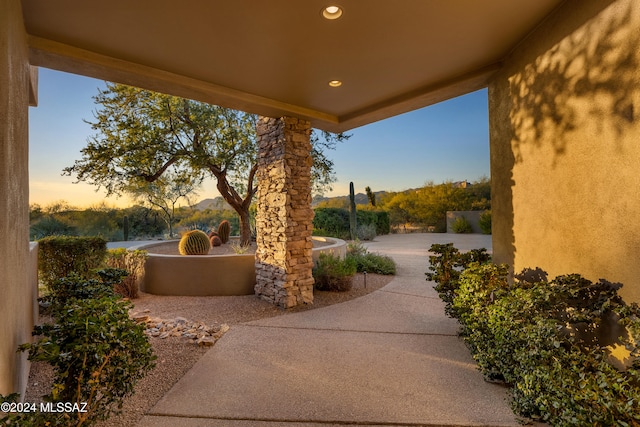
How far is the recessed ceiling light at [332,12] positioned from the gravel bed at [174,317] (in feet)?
10.6

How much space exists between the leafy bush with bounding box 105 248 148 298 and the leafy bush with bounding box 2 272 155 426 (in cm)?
366

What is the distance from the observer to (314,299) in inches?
195

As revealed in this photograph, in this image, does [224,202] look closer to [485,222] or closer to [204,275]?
[204,275]

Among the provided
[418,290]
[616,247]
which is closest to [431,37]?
[616,247]

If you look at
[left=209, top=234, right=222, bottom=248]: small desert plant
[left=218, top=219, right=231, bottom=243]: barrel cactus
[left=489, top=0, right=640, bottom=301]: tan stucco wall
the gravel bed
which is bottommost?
the gravel bed

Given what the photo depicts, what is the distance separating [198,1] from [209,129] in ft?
15.9

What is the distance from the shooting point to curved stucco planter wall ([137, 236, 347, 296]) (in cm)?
518

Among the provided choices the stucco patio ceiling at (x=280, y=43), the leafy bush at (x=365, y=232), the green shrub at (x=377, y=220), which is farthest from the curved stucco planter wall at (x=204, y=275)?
the green shrub at (x=377, y=220)

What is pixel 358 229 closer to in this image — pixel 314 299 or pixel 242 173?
pixel 242 173

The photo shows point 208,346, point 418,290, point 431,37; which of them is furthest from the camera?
point 418,290

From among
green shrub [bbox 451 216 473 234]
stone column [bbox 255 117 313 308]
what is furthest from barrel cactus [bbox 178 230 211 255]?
green shrub [bbox 451 216 473 234]

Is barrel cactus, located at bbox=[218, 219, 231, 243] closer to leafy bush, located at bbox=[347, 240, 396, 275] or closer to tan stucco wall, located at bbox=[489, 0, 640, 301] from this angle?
leafy bush, located at bbox=[347, 240, 396, 275]

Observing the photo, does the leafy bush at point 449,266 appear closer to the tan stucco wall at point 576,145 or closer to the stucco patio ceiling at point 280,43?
the tan stucco wall at point 576,145

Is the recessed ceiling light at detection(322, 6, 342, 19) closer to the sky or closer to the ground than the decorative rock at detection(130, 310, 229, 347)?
closer to the sky
